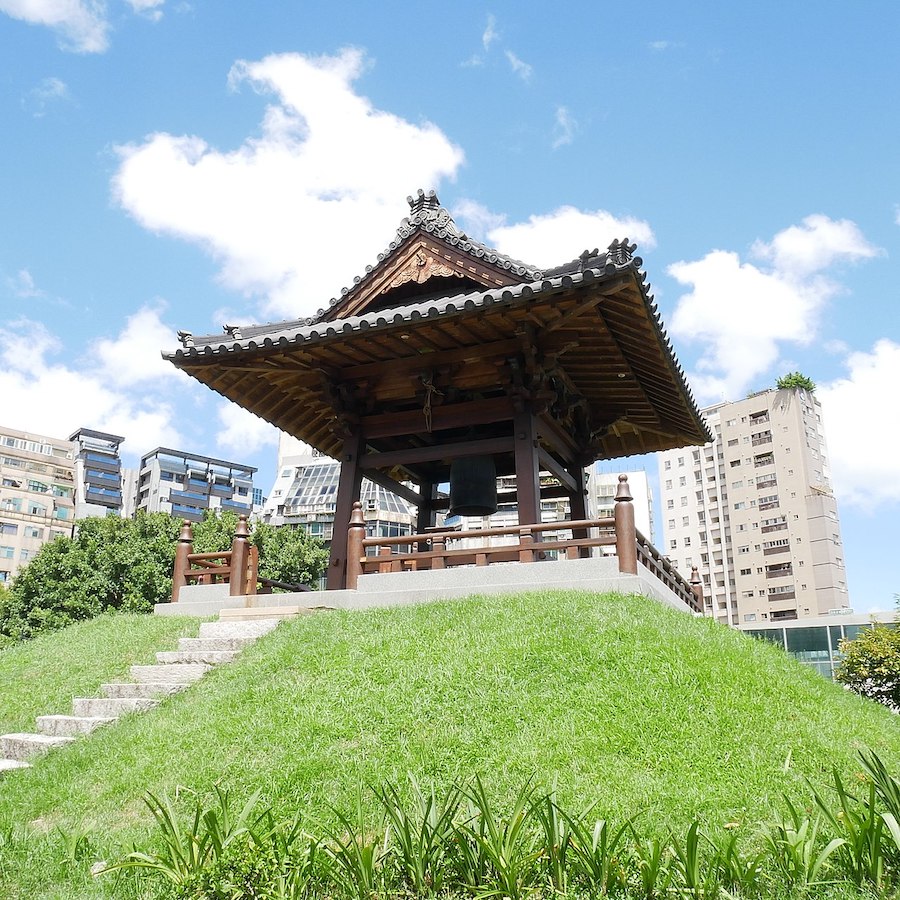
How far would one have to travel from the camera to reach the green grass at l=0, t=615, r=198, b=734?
9000 mm

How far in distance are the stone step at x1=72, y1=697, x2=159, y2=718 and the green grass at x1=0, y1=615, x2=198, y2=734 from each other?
0.41 m

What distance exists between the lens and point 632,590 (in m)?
9.81

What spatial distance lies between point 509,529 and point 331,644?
2869mm

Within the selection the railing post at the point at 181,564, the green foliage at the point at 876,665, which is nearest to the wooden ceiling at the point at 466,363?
the railing post at the point at 181,564

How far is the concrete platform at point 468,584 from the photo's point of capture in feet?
33.0

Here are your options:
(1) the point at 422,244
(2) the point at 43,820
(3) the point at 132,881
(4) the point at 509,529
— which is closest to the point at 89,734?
(2) the point at 43,820

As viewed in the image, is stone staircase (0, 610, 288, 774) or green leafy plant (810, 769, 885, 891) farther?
stone staircase (0, 610, 288, 774)

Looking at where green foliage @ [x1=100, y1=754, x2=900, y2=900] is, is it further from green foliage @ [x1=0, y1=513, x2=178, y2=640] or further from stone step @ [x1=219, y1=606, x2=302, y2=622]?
green foliage @ [x1=0, y1=513, x2=178, y2=640]

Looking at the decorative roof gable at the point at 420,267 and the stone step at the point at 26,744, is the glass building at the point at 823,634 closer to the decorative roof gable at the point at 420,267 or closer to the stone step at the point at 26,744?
the decorative roof gable at the point at 420,267

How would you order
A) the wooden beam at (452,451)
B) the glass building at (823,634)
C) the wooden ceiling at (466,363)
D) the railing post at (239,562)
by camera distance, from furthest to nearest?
the glass building at (823,634) → the railing post at (239,562) → the wooden beam at (452,451) → the wooden ceiling at (466,363)

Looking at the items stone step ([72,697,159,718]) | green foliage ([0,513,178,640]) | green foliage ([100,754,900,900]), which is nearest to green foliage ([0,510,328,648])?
green foliage ([0,513,178,640])

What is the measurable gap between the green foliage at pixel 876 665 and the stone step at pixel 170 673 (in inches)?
788

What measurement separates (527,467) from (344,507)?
3.05 m

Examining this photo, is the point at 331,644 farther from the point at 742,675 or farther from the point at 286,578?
the point at 286,578
